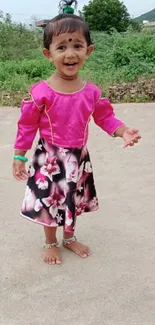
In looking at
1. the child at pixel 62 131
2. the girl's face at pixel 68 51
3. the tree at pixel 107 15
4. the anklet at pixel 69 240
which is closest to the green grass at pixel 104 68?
the anklet at pixel 69 240

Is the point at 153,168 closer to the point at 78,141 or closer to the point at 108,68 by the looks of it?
the point at 78,141

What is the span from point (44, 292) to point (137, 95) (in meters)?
4.39

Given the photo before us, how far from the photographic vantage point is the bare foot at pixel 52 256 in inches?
103

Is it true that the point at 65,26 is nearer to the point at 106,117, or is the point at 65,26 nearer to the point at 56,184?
the point at 106,117

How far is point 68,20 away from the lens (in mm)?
2268

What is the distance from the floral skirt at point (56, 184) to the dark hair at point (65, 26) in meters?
0.51

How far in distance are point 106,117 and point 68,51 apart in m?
0.41

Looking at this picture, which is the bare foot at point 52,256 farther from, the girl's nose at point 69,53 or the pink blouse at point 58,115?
the girl's nose at point 69,53

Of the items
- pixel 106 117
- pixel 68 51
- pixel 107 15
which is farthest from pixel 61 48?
pixel 107 15

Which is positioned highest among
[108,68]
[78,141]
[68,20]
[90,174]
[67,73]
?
[68,20]

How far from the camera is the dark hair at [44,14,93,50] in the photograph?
2.27 meters

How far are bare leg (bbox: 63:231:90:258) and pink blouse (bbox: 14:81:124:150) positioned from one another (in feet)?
1.85

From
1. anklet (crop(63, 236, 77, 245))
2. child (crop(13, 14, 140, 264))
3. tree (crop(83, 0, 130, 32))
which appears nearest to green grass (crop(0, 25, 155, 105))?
anklet (crop(63, 236, 77, 245))

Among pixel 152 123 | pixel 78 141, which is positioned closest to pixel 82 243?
pixel 78 141
